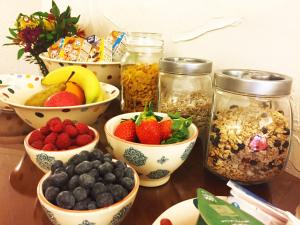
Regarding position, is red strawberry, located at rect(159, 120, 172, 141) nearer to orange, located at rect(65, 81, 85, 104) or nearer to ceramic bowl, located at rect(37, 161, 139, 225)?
ceramic bowl, located at rect(37, 161, 139, 225)

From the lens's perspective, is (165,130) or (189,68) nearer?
(165,130)

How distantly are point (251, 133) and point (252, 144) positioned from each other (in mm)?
18

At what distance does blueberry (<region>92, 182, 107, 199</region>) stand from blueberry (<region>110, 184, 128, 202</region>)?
1 cm

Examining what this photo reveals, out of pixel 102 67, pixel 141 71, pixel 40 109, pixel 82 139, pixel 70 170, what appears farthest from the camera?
pixel 102 67

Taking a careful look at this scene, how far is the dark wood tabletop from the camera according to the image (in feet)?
1.34

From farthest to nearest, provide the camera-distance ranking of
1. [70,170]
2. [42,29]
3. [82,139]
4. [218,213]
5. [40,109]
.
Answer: [42,29] → [40,109] → [82,139] → [70,170] → [218,213]

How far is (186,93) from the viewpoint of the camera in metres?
0.64

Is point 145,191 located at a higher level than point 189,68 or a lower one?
lower

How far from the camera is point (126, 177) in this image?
37 centimetres

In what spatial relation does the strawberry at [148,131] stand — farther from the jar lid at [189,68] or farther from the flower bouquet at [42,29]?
the flower bouquet at [42,29]

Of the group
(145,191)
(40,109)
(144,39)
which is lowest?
(145,191)

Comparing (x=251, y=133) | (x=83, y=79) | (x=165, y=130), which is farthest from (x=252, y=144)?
(x=83, y=79)

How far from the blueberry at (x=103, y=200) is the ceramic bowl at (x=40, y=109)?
0.30 meters

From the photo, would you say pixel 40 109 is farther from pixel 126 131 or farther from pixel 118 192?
pixel 118 192
